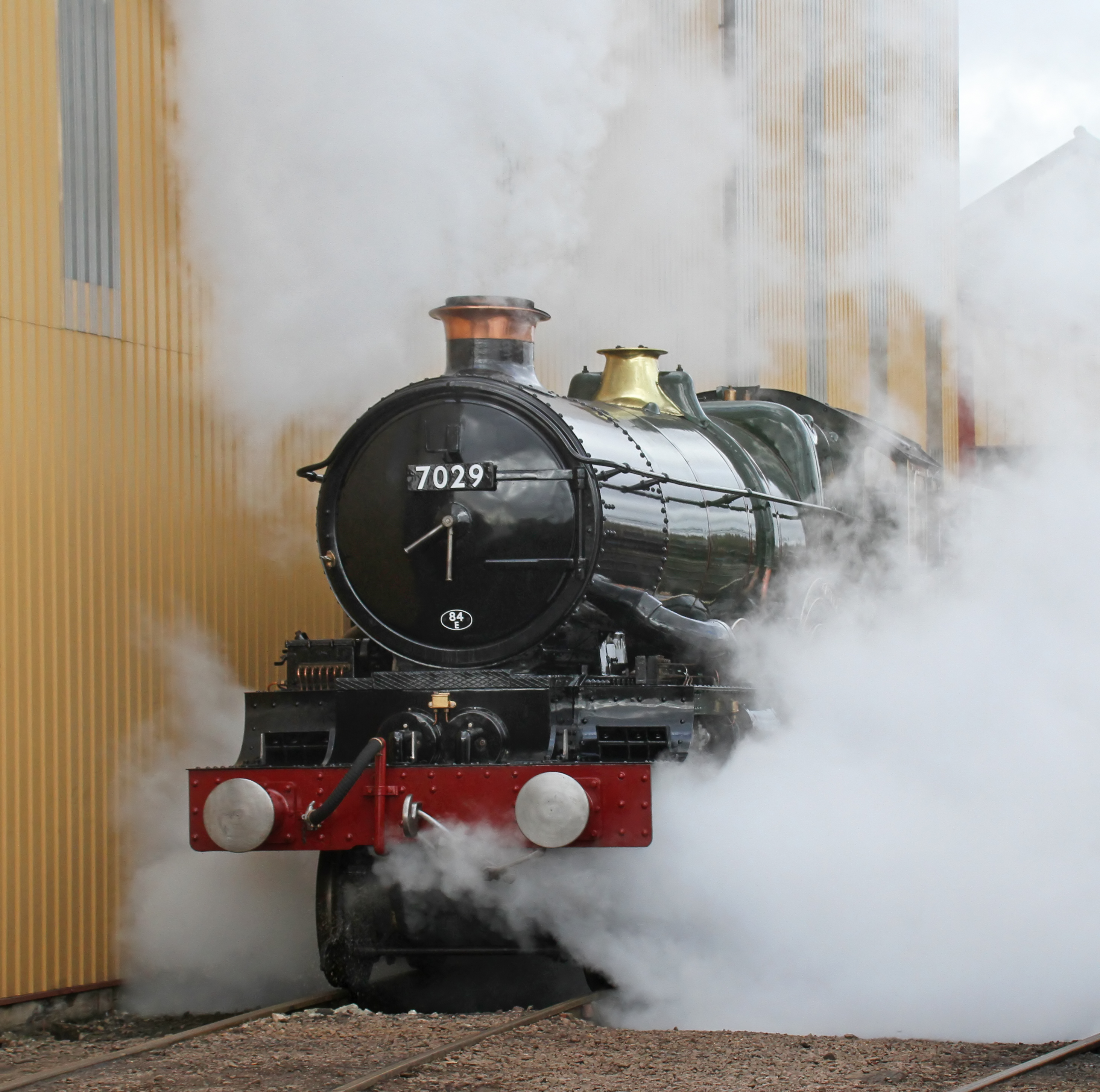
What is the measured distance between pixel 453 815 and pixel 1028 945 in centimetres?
211

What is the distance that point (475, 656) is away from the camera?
6.23 m

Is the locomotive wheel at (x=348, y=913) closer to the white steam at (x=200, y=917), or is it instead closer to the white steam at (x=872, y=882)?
the white steam at (x=872, y=882)

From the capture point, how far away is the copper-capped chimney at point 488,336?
6.68 metres

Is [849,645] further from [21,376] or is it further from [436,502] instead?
[21,376]

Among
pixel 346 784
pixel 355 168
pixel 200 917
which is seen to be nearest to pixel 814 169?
pixel 355 168

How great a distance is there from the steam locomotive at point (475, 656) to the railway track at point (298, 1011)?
28cm

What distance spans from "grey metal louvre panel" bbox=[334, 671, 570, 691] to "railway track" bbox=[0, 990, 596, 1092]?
1.18 meters

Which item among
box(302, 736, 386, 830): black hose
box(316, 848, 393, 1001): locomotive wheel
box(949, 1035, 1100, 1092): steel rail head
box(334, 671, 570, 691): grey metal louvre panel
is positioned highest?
box(334, 671, 570, 691): grey metal louvre panel

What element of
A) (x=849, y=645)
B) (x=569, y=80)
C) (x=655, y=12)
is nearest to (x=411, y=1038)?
(x=849, y=645)

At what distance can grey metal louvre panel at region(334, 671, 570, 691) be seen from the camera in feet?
19.8

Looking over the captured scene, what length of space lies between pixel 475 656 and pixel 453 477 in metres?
0.70

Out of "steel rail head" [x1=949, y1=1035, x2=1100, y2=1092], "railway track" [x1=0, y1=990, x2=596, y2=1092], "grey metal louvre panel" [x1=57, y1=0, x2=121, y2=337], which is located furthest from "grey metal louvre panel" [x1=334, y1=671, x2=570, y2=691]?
"steel rail head" [x1=949, y1=1035, x2=1100, y2=1092]

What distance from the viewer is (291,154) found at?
7.45m

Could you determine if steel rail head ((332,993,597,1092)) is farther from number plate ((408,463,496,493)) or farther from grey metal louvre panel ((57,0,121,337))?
grey metal louvre panel ((57,0,121,337))
